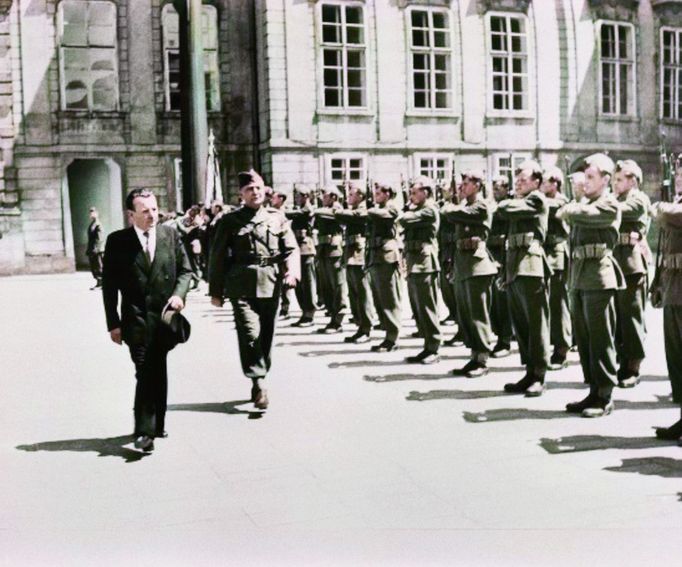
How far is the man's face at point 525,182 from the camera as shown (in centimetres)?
821

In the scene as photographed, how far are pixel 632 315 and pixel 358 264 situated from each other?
15.0ft

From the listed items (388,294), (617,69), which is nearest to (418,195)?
(388,294)

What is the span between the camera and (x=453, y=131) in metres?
27.2

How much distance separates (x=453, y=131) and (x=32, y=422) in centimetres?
2100

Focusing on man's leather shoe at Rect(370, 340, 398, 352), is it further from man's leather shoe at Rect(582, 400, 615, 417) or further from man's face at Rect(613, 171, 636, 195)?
man's leather shoe at Rect(582, 400, 615, 417)

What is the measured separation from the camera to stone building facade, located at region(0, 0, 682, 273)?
25172mm

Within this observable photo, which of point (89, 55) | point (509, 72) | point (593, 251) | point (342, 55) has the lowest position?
point (593, 251)

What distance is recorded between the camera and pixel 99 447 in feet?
22.2

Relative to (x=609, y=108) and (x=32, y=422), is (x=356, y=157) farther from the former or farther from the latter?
(x=32, y=422)

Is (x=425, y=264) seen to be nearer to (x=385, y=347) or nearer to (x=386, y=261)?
(x=386, y=261)

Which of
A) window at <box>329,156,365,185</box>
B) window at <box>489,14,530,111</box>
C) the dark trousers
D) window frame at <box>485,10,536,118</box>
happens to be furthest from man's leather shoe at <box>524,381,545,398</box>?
window at <box>489,14,530,111</box>

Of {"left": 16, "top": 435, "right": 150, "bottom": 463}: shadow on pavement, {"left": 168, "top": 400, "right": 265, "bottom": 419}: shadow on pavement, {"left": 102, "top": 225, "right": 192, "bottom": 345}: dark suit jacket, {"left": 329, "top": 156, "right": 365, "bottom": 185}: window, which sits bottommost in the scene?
{"left": 168, "top": 400, "right": 265, "bottom": 419}: shadow on pavement

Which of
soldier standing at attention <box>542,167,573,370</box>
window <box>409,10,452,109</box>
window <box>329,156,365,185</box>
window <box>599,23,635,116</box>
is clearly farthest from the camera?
window <box>599,23,635,116</box>

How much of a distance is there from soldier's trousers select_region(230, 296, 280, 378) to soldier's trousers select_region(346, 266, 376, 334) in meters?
3.89
